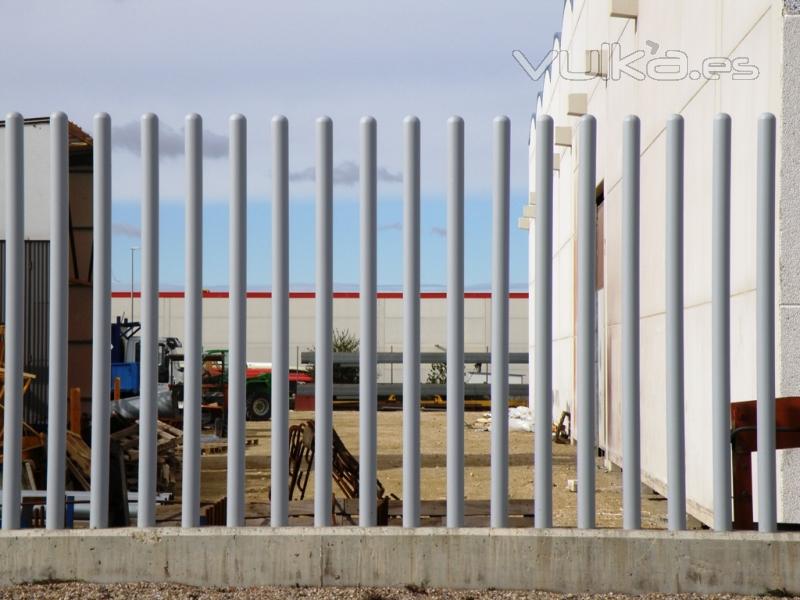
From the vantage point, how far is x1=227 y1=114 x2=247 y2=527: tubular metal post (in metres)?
5.12

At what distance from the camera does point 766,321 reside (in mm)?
5078

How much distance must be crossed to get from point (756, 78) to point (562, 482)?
773 cm

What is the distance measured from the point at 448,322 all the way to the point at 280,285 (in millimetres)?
830

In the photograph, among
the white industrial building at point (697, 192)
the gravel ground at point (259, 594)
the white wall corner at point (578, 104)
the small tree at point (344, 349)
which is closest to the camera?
the gravel ground at point (259, 594)

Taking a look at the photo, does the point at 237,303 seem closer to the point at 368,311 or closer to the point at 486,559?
the point at 368,311

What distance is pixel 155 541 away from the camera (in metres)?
5.12

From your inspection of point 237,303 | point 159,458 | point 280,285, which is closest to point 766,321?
point 280,285

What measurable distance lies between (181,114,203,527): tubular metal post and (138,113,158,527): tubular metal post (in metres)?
0.16

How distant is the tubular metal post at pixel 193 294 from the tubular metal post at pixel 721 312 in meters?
2.46

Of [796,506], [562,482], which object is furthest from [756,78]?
[562,482]

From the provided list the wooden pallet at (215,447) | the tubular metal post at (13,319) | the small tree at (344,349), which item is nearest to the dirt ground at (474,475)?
the wooden pallet at (215,447)

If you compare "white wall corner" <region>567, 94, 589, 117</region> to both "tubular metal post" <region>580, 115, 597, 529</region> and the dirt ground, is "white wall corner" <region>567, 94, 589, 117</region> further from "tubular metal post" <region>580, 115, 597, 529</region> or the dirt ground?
"tubular metal post" <region>580, 115, 597, 529</region>

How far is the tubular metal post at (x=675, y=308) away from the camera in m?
5.09

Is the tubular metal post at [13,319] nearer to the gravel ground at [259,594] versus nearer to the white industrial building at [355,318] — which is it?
the gravel ground at [259,594]
